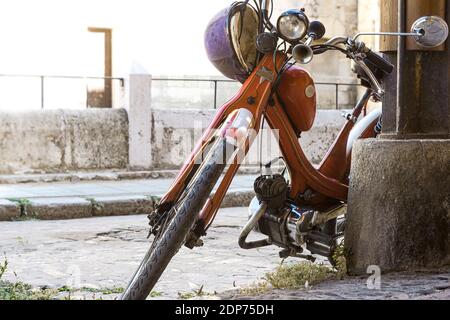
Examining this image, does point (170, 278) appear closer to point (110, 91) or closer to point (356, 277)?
point (356, 277)

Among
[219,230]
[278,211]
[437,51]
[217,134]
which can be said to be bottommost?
[219,230]

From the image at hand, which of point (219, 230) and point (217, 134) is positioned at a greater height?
point (217, 134)

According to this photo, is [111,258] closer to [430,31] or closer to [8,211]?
[430,31]

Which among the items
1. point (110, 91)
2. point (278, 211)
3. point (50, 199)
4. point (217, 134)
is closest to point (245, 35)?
point (217, 134)

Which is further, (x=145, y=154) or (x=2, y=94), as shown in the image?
(x=2, y=94)

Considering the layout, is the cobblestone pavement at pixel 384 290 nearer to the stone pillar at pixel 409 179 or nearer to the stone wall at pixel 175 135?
the stone pillar at pixel 409 179

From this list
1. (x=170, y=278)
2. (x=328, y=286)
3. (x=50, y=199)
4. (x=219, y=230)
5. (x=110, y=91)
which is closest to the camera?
(x=328, y=286)

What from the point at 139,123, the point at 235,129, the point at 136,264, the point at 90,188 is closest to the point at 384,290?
the point at 235,129

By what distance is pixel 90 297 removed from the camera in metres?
4.23

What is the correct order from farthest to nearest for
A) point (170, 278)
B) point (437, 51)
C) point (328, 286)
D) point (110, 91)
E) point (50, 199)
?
point (110, 91), point (50, 199), point (170, 278), point (437, 51), point (328, 286)

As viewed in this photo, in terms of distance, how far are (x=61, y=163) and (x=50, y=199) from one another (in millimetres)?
2602

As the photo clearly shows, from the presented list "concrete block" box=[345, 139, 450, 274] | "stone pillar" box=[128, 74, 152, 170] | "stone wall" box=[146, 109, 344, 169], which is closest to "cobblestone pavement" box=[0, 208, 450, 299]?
"concrete block" box=[345, 139, 450, 274]

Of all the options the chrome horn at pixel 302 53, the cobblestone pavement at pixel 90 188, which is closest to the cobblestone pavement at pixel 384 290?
the chrome horn at pixel 302 53

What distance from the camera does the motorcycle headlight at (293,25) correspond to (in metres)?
3.98
